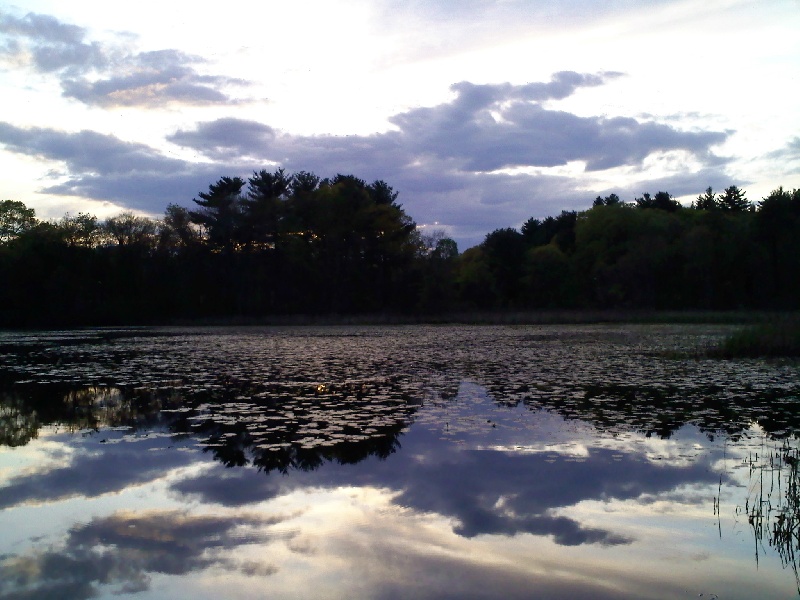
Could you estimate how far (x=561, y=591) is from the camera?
4367 mm

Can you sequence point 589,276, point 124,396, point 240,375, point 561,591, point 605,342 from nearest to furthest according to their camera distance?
point 561,591
point 124,396
point 240,375
point 605,342
point 589,276

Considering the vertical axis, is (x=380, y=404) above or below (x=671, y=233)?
below

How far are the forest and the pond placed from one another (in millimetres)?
40458

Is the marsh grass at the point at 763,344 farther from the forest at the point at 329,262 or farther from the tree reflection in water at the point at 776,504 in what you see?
the forest at the point at 329,262

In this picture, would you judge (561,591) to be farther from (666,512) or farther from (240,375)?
(240,375)

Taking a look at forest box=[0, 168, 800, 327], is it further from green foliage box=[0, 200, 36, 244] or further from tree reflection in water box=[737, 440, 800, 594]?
tree reflection in water box=[737, 440, 800, 594]

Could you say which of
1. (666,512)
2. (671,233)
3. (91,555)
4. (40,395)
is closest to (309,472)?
(91,555)

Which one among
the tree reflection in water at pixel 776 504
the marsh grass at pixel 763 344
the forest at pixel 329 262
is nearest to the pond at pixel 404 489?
the tree reflection in water at pixel 776 504

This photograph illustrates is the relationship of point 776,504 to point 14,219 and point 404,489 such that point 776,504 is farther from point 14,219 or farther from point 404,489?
point 14,219

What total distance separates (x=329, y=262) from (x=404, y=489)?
49054 millimetres

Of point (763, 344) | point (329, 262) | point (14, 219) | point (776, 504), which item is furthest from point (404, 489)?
point (14, 219)

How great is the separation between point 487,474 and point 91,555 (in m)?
3.72

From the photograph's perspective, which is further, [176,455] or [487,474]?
[176,455]

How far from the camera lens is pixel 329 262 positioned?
5516 cm
